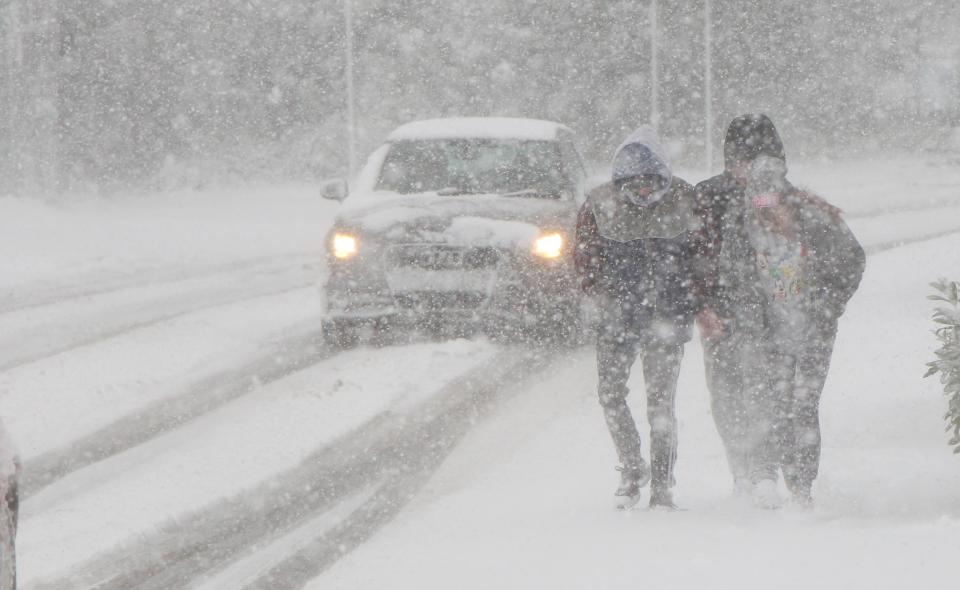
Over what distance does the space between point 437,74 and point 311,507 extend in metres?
28.0

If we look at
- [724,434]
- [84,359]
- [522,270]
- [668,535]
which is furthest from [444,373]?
[668,535]

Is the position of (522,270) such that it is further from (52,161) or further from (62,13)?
(62,13)

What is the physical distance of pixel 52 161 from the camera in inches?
1029

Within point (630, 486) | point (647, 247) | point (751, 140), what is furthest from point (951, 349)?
point (630, 486)

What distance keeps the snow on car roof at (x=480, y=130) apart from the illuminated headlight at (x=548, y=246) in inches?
60.6

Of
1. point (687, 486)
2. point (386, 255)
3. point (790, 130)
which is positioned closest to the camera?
point (687, 486)

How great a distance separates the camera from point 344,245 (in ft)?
33.4

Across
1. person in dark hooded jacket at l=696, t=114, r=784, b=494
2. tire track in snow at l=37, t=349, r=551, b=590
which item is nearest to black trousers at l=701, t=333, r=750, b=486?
person in dark hooded jacket at l=696, t=114, r=784, b=494

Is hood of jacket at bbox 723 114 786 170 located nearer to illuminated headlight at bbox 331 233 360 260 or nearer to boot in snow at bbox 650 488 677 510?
boot in snow at bbox 650 488 677 510

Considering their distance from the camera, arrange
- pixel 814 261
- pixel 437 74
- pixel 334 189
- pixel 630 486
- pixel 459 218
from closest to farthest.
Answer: pixel 814 261, pixel 630 486, pixel 459 218, pixel 334 189, pixel 437 74

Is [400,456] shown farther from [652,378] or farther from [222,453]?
[652,378]

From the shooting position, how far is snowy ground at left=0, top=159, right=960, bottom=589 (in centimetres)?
507

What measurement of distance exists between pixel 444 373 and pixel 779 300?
12.8 feet

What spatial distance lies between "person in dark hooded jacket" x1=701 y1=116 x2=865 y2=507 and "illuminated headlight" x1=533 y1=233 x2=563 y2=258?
13.2ft
